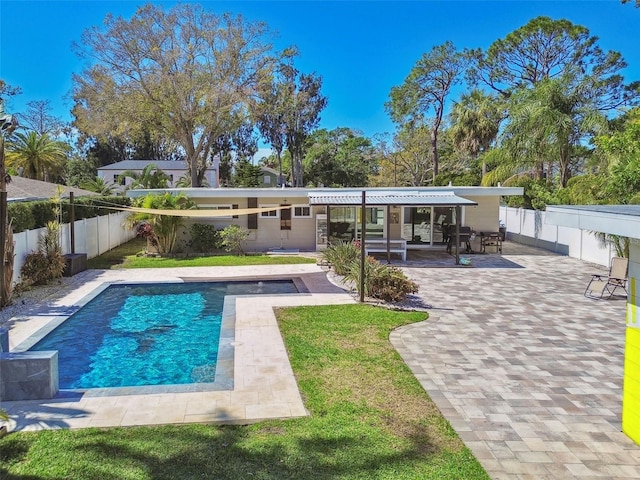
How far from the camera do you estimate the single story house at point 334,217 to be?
20141mm

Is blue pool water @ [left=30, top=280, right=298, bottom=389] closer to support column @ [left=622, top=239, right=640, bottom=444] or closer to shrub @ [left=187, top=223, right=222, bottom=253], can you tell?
support column @ [left=622, top=239, right=640, bottom=444]

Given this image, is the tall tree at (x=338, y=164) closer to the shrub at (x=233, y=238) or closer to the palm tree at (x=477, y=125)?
the palm tree at (x=477, y=125)

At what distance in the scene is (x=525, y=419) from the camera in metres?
5.49

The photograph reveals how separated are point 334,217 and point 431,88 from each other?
1067 inches

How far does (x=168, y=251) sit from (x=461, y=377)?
49.2 feet

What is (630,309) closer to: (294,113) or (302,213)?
(302,213)

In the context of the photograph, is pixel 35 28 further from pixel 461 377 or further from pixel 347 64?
pixel 347 64

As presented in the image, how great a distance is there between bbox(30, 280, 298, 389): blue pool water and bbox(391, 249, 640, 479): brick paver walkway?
3693mm

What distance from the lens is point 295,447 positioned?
4.83 meters

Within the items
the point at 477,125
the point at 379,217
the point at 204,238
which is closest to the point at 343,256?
the point at 379,217

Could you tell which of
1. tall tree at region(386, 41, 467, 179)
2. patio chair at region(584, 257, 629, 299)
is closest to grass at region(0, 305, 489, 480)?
patio chair at region(584, 257, 629, 299)

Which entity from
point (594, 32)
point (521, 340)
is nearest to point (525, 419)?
point (521, 340)

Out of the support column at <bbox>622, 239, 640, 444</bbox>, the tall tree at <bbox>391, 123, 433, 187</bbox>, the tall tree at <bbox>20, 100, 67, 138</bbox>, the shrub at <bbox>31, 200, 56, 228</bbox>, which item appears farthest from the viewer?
the tall tree at <bbox>20, 100, 67, 138</bbox>

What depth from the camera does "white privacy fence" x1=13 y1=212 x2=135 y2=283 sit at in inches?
497
